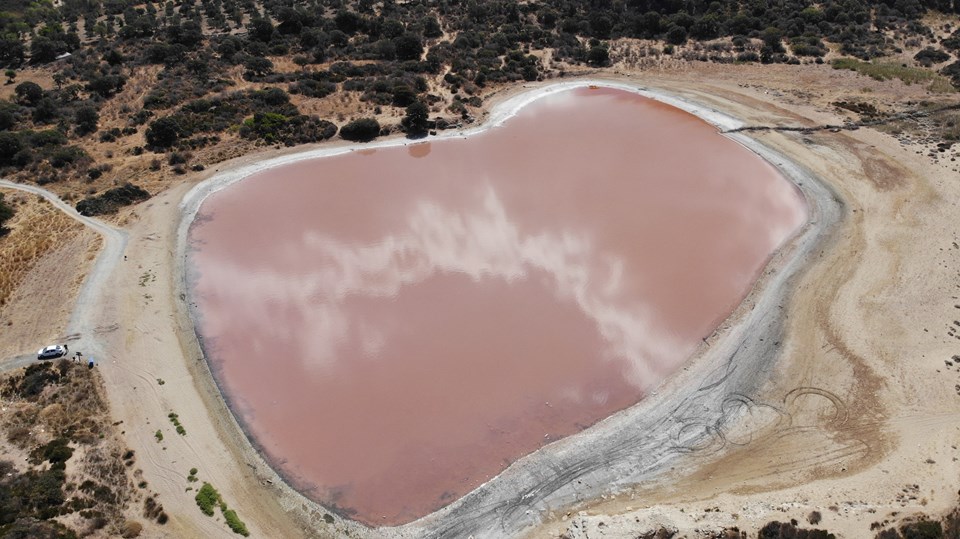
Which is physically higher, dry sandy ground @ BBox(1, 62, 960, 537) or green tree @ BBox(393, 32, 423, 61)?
green tree @ BBox(393, 32, 423, 61)

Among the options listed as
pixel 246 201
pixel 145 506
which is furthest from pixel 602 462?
pixel 246 201

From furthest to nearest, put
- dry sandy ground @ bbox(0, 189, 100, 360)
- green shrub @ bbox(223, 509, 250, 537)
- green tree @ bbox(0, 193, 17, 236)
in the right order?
green tree @ bbox(0, 193, 17, 236) → dry sandy ground @ bbox(0, 189, 100, 360) → green shrub @ bbox(223, 509, 250, 537)

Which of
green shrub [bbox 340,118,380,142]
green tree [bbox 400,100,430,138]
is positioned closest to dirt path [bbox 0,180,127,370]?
green shrub [bbox 340,118,380,142]

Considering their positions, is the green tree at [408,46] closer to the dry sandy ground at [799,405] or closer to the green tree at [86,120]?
the green tree at [86,120]

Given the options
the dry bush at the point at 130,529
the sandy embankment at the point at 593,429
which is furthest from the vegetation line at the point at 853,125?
the dry bush at the point at 130,529

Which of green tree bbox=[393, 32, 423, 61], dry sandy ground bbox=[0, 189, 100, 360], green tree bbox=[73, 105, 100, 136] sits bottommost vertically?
dry sandy ground bbox=[0, 189, 100, 360]

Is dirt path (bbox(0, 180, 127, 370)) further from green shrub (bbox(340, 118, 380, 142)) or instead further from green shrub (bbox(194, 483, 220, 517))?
green shrub (bbox(340, 118, 380, 142))

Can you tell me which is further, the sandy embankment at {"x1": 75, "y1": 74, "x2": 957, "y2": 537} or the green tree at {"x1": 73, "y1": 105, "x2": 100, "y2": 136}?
the green tree at {"x1": 73, "y1": 105, "x2": 100, "y2": 136}
